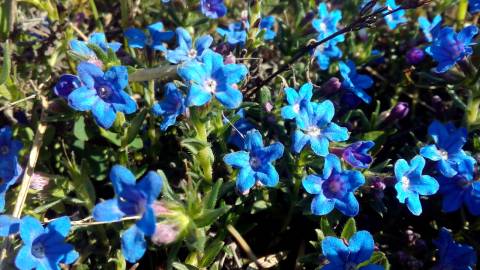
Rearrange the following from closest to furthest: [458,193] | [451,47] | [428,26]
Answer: [458,193], [451,47], [428,26]

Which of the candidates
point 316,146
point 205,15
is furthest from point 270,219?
point 205,15

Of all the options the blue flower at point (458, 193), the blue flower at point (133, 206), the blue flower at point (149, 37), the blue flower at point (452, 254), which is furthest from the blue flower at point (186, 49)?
the blue flower at point (452, 254)

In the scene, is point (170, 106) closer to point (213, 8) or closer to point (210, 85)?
point (210, 85)

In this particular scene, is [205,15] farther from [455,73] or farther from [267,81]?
[455,73]

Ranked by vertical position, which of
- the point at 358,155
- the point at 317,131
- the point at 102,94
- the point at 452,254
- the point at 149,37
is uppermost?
the point at 149,37

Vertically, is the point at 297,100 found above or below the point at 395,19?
below

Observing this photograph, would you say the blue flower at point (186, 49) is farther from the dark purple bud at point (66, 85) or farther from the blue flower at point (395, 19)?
the blue flower at point (395, 19)

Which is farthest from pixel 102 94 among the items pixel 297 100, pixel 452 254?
pixel 452 254
